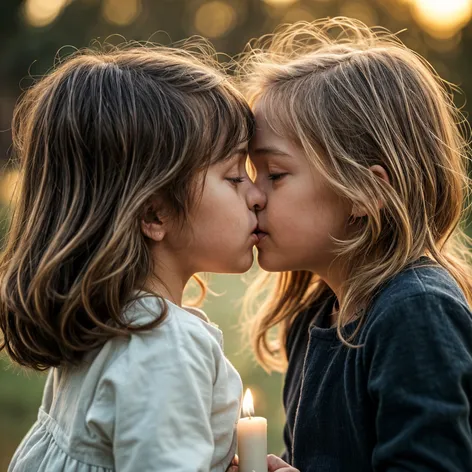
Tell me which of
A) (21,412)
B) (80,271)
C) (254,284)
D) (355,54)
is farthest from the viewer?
(21,412)

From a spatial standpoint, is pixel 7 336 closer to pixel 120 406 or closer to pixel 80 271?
pixel 80 271

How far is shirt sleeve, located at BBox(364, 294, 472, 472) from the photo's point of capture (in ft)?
5.43

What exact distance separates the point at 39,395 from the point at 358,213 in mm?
2680

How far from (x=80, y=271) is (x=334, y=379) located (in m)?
0.67

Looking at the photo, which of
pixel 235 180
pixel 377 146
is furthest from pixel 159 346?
pixel 377 146

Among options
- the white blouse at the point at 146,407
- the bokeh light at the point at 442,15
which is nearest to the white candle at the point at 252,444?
the white blouse at the point at 146,407

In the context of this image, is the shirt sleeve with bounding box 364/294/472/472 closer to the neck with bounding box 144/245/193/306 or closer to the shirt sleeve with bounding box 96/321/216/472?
the shirt sleeve with bounding box 96/321/216/472

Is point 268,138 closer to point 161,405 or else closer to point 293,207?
point 293,207

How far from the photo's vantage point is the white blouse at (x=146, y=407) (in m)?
1.62

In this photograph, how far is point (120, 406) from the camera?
1.64 m

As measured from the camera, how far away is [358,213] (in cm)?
203

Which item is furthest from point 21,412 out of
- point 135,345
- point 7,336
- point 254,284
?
point 135,345

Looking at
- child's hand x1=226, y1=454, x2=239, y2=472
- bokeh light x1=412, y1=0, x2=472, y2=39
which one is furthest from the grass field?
bokeh light x1=412, y1=0, x2=472, y2=39

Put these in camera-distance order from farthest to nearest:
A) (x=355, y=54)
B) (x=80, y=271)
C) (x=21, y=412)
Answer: (x=21, y=412) < (x=355, y=54) < (x=80, y=271)
